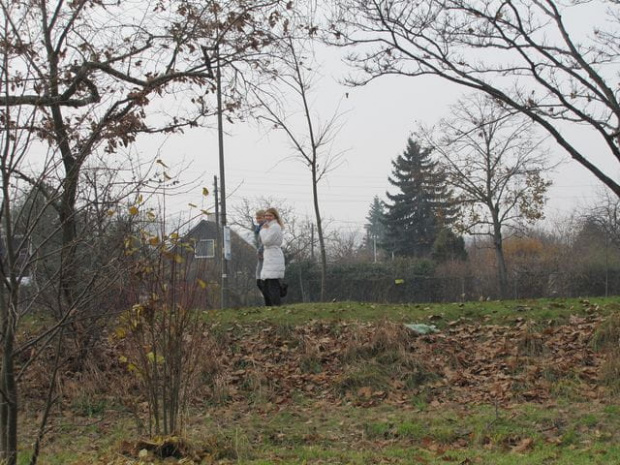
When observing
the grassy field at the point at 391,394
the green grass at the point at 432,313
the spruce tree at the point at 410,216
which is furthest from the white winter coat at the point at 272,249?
the spruce tree at the point at 410,216

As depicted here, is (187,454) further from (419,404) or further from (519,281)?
(519,281)

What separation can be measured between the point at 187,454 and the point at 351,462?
1.34 m

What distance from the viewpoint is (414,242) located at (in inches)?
1695

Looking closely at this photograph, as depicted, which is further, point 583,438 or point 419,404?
point 419,404

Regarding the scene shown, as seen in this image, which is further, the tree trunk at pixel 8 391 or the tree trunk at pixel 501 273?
the tree trunk at pixel 501 273

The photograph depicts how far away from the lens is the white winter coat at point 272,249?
11.0m

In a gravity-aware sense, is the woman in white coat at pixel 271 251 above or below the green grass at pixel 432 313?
above

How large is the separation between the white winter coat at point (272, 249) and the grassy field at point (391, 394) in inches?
29.7

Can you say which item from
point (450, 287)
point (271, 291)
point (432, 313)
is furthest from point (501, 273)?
point (271, 291)

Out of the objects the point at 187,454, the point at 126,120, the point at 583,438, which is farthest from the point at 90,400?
the point at 583,438

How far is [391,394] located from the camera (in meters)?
8.23

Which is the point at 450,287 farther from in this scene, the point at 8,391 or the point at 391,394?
the point at 8,391

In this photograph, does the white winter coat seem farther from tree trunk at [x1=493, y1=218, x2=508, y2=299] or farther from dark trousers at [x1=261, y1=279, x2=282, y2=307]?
tree trunk at [x1=493, y1=218, x2=508, y2=299]

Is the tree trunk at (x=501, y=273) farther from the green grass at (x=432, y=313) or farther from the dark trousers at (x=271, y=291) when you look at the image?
the dark trousers at (x=271, y=291)
